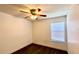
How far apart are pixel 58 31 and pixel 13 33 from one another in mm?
1800

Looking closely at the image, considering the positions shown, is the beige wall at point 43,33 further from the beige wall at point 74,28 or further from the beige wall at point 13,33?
the beige wall at point 74,28

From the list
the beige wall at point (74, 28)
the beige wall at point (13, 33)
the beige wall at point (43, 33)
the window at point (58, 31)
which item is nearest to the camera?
the beige wall at point (74, 28)

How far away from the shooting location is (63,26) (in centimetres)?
333

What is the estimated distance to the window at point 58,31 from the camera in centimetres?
335

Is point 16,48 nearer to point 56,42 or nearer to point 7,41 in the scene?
point 7,41

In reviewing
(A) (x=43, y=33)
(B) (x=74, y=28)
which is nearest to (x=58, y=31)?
(A) (x=43, y=33)

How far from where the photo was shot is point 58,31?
3602 millimetres

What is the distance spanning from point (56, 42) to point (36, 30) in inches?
41.9

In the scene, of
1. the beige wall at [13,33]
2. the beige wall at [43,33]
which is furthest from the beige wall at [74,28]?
the beige wall at [13,33]

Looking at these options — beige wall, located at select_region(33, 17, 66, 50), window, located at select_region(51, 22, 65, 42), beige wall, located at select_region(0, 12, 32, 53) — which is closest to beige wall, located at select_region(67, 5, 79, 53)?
window, located at select_region(51, 22, 65, 42)

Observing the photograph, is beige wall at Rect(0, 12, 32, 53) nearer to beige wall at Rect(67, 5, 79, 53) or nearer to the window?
the window

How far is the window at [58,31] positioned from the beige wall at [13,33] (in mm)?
997

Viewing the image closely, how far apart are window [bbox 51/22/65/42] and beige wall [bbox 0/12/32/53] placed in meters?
1.00
